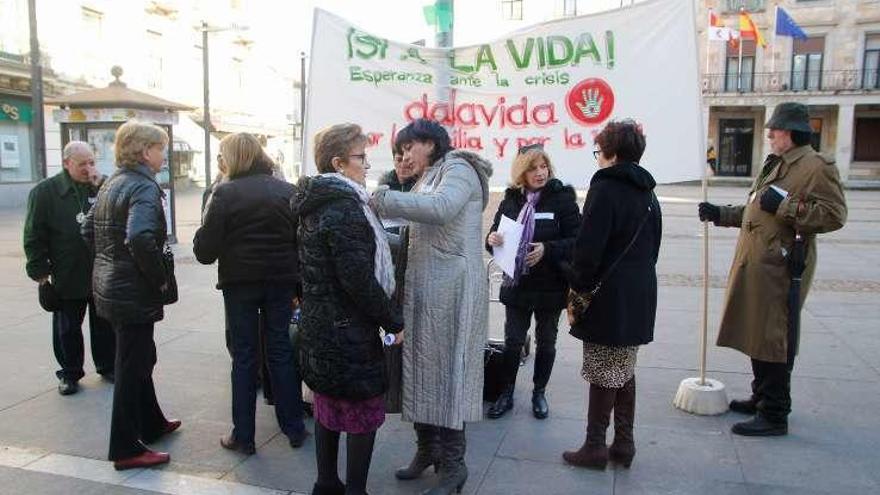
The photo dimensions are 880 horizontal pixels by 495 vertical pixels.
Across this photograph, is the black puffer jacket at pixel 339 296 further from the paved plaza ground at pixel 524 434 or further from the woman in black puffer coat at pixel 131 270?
the woman in black puffer coat at pixel 131 270

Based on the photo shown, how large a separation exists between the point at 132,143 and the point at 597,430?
284 centimetres

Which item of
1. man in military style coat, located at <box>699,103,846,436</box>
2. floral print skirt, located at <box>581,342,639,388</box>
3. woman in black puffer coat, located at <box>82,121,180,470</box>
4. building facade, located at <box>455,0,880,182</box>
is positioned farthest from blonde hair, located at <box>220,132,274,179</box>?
building facade, located at <box>455,0,880,182</box>

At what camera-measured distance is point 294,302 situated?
432 cm

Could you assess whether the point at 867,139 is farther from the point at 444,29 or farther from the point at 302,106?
the point at 444,29

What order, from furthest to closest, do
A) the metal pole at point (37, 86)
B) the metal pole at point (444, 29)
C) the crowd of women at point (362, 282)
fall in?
the metal pole at point (37, 86), the metal pole at point (444, 29), the crowd of women at point (362, 282)

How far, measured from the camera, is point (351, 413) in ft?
9.98

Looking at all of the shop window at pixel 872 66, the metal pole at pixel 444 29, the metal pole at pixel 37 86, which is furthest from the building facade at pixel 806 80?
the metal pole at pixel 444 29

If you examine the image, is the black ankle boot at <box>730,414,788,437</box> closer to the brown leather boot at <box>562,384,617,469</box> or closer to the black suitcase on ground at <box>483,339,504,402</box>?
the brown leather boot at <box>562,384,617,469</box>

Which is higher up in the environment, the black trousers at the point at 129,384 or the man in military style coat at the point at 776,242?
the man in military style coat at the point at 776,242

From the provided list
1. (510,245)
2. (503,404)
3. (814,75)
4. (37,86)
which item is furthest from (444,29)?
(814,75)

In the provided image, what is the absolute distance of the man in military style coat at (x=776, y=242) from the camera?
3854 mm

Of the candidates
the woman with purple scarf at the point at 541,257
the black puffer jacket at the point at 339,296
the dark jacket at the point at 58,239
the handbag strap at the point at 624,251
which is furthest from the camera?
the dark jacket at the point at 58,239

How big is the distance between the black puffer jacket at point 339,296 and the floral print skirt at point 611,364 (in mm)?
1137

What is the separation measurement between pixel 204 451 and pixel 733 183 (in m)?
37.2
